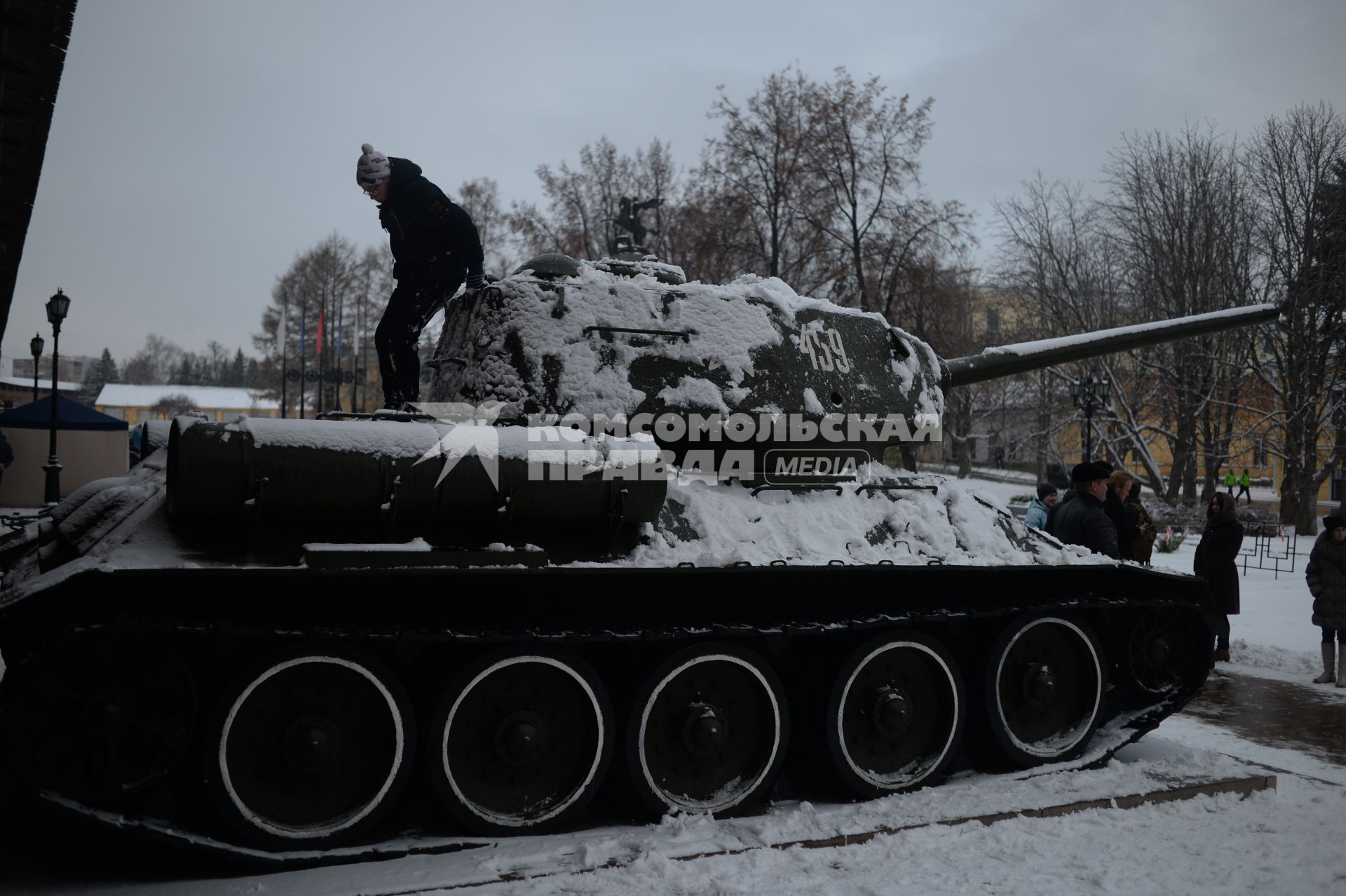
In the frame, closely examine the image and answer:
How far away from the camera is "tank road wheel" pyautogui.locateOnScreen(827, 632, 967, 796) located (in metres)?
6.03

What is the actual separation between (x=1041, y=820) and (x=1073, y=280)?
34918 millimetres

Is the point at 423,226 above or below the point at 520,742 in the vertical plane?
above

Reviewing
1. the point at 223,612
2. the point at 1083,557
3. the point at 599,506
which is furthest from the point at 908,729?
the point at 223,612

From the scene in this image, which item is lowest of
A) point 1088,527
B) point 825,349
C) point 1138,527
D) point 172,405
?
point 1138,527

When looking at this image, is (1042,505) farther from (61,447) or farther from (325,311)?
(325,311)

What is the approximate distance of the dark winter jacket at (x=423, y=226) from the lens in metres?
6.66

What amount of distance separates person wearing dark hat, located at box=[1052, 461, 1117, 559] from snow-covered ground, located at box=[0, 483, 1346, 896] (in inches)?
60.6

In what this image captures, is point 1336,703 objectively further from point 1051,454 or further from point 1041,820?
point 1051,454

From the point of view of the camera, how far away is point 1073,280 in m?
37.2

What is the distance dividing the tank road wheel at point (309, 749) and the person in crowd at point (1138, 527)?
6.93 m

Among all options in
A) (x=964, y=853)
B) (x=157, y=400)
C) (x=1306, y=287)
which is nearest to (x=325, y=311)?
(x=157, y=400)

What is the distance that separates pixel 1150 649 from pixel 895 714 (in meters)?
2.26

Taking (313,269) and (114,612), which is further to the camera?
(313,269)

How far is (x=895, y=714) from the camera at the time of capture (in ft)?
20.0
